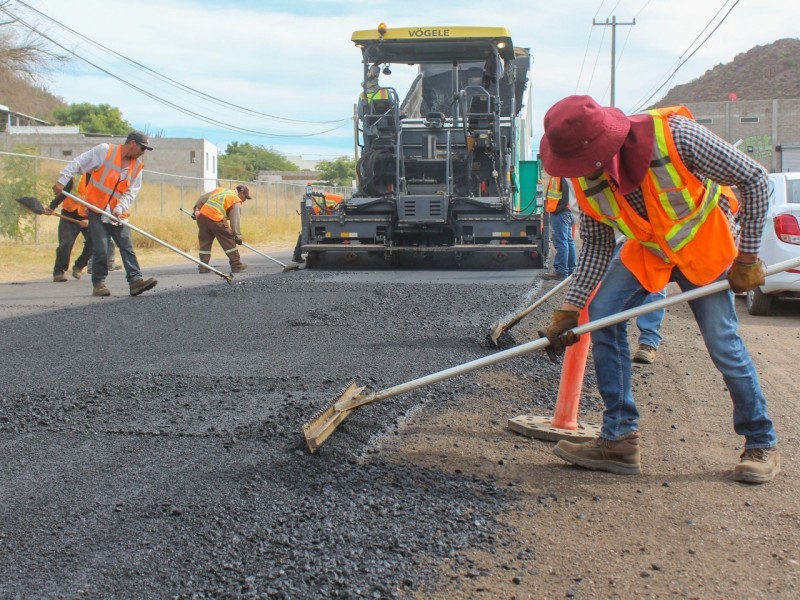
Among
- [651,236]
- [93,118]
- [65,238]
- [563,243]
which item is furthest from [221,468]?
[93,118]

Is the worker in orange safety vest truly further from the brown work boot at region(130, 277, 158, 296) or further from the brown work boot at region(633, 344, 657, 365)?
the brown work boot at region(633, 344, 657, 365)

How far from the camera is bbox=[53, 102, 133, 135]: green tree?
7338 centimetres

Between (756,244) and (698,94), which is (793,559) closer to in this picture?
(756,244)

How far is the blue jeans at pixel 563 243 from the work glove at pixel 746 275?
25.5 feet

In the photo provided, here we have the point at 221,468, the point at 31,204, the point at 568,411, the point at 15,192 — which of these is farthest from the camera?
the point at 15,192

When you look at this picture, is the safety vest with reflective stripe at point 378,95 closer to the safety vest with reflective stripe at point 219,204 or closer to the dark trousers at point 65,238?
the safety vest with reflective stripe at point 219,204

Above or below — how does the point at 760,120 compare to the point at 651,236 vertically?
above

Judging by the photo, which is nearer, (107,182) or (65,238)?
(107,182)

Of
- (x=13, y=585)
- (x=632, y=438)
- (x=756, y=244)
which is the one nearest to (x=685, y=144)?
(x=756, y=244)

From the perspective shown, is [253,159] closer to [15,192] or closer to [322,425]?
[15,192]

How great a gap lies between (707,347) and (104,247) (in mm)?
7641

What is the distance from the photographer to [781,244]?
8.39 metres

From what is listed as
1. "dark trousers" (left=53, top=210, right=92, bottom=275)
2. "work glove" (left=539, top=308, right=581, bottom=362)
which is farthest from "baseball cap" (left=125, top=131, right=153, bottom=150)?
"work glove" (left=539, top=308, right=581, bottom=362)

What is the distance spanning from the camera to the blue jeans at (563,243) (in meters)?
11.3
